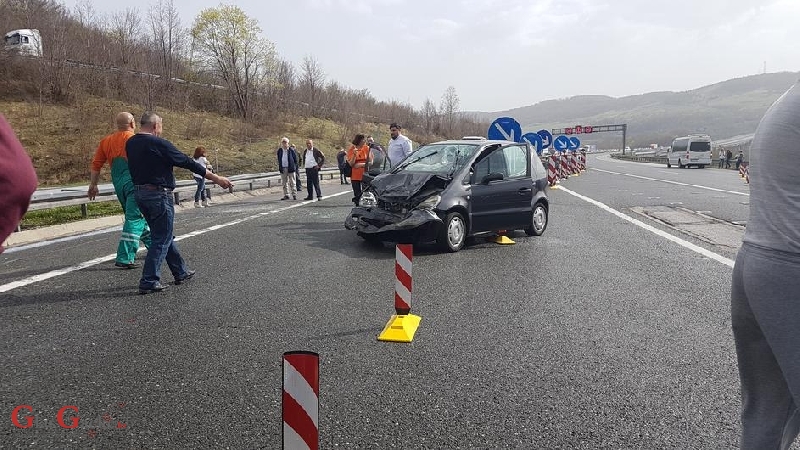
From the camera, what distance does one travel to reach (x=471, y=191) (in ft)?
31.8

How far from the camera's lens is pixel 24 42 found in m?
38.0

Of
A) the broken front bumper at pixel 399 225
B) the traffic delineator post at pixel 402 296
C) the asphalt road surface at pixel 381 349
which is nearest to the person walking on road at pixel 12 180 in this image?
the asphalt road surface at pixel 381 349

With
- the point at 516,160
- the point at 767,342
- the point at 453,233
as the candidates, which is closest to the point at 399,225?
the point at 453,233

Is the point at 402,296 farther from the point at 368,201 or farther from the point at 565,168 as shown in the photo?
the point at 565,168

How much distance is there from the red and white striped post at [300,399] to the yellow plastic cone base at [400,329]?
106 inches

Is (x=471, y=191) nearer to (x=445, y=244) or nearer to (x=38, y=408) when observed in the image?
(x=445, y=244)

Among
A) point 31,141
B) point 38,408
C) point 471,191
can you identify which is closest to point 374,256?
point 471,191

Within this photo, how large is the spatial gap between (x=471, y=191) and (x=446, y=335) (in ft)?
15.6

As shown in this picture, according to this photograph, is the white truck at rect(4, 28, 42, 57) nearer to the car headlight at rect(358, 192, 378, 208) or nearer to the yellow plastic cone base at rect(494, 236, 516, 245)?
the car headlight at rect(358, 192, 378, 208)

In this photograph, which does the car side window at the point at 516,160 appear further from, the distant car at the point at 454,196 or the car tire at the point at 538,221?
the car tire at the point at 538,221

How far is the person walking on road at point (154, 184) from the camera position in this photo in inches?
258

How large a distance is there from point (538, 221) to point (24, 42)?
3913 centimetres

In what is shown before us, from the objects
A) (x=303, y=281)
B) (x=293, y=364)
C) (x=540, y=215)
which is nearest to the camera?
(x=293, y=364)

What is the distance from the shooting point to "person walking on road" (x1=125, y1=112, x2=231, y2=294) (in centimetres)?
656
